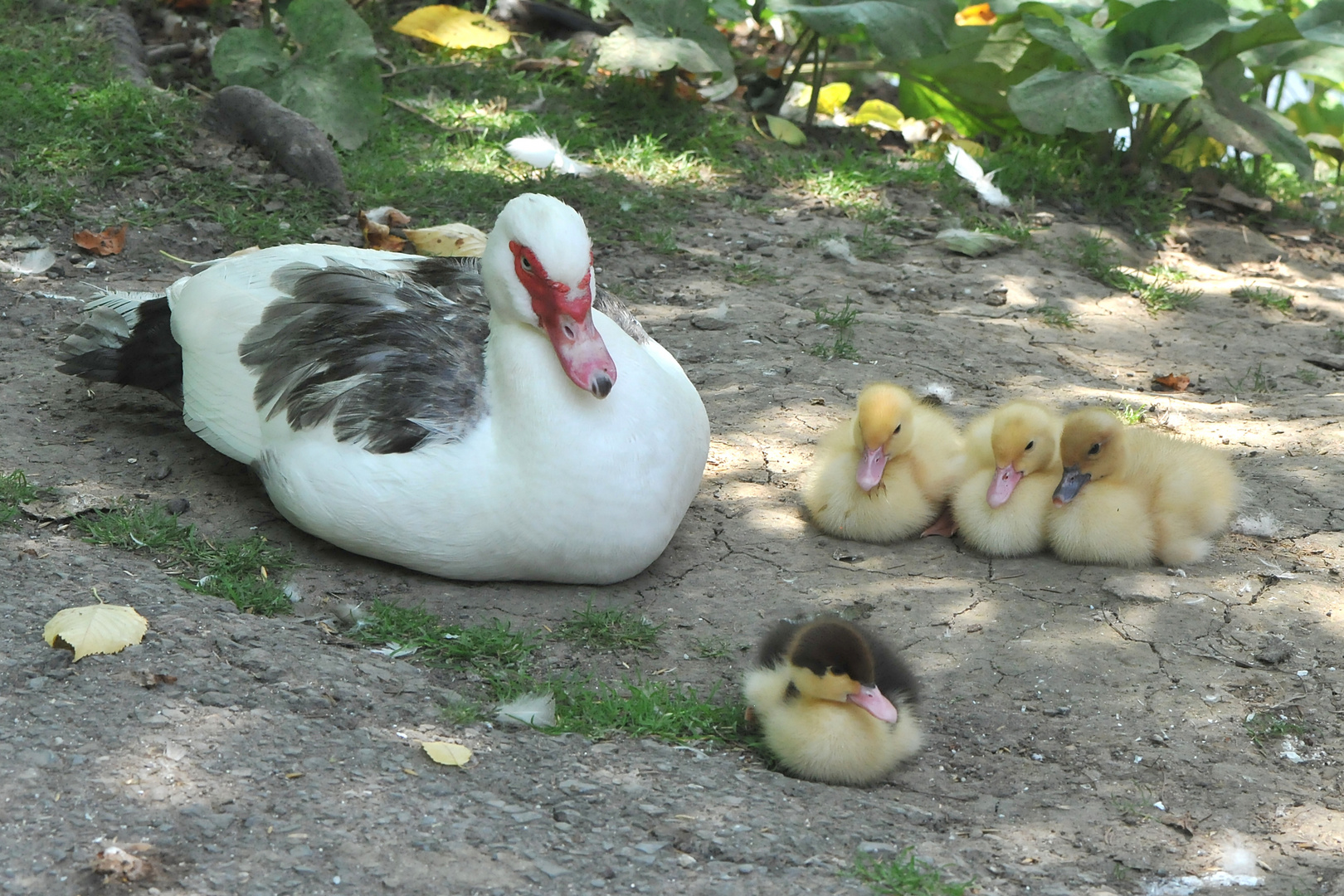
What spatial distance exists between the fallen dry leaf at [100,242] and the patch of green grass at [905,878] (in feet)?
15.2

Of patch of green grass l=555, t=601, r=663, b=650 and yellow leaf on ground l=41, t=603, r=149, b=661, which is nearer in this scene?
yellow leaf on ground l=41, t=603, r=149, b=661

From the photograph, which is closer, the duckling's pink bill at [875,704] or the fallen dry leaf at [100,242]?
the duckling's pink bill at [875,704]

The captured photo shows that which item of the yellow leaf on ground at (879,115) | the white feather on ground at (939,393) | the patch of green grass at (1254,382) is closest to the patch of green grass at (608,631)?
the white feather on ground at (939,393)

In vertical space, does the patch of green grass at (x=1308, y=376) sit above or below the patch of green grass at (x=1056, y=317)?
above

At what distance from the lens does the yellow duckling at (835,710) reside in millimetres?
2980

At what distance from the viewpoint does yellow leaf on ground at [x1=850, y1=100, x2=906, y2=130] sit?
8070mm

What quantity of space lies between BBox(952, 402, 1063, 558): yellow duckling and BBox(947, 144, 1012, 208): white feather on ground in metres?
3.25

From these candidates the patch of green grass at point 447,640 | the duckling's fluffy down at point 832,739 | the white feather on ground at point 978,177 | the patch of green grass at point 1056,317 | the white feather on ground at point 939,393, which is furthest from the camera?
the white feather on ground at point 978,177

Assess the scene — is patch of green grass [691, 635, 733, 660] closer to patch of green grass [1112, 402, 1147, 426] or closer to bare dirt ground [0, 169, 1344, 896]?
bare dirt ground [0, 169, 1344, 896]

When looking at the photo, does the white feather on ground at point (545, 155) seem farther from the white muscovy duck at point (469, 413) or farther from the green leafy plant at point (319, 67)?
the white muscovy duck at point (469, 413)

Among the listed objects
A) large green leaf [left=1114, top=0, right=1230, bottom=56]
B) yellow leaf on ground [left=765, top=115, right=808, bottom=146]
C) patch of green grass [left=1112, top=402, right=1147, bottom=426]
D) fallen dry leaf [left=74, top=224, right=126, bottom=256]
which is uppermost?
large green leaf [left=1114, top=0, right=1230, bottom=56]

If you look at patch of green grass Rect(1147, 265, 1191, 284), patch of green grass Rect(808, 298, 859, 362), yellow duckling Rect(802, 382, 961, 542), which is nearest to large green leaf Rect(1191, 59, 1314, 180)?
patch of green grass Rect(1147, 265, 1191, 284)

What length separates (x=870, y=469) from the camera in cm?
411

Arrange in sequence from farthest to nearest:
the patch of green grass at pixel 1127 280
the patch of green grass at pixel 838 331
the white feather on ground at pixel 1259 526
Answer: the patch of green grass at pixel 1127 280
the patch of green grass at pixel 838 331
the white feather on ground at pixel 1259 526
